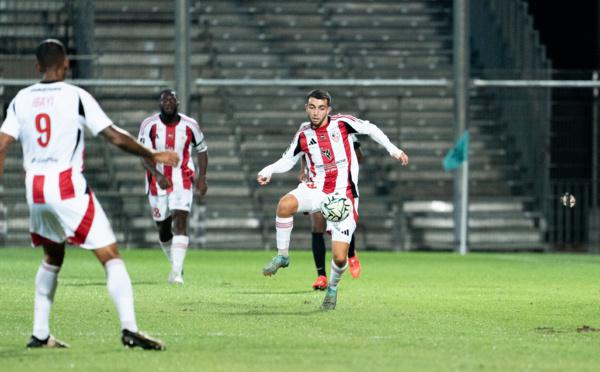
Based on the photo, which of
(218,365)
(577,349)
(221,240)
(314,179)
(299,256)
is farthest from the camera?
(221,240)

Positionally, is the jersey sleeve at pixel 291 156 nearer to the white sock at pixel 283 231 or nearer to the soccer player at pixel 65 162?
the white sock at pixel 283 231

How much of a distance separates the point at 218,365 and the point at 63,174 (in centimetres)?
145

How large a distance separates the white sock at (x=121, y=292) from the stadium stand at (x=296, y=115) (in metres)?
16.3

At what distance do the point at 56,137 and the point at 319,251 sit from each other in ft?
21.2

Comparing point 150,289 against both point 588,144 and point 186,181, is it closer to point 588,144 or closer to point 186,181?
point 186,181

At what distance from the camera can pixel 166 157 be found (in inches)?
328

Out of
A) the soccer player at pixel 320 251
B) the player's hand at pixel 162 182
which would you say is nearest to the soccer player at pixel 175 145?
the soccer player at pixel 320 251

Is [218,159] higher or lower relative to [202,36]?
lower

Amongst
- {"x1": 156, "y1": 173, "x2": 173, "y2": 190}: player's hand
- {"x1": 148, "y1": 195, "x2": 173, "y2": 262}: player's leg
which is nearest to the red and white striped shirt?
{"x1": 156, "y1": 173, "x2": 173, "y2": 190}: player's hand

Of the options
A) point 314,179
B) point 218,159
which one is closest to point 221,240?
point 218,159

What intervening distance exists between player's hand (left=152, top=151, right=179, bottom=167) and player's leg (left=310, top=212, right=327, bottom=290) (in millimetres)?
6205

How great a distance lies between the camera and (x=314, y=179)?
1298 centimetres

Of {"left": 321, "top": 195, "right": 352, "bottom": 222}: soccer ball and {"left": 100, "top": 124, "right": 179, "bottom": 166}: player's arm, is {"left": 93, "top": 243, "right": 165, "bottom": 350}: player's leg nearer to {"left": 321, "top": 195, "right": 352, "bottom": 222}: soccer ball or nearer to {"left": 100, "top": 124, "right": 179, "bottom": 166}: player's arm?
{"left": 100, "top": 124, "right": 179, "bottom": 166}: player's arm

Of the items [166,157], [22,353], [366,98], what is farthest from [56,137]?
[366,98]
